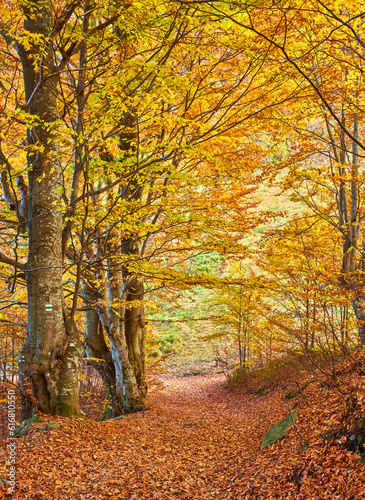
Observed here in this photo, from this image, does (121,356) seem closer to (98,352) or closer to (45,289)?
(98,352)

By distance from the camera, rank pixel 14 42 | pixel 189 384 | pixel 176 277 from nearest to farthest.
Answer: pixel 14 42, pixel 176 277, pixel 189 384

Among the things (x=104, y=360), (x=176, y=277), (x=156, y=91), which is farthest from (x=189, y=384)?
(x=156, y=91)

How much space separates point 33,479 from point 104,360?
15.8 feet

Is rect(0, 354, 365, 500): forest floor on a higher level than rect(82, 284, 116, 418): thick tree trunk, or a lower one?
lower

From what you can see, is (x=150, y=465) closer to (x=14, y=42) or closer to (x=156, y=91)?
(x=156, y=91)

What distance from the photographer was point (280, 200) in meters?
32.9

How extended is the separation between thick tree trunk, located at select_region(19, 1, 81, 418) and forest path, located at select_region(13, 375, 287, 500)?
0.60 meters

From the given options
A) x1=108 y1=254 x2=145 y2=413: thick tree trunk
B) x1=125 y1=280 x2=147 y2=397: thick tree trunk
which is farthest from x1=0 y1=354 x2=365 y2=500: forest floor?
x1=125 y1=280 x2=147 y2=397: thick tree trunk

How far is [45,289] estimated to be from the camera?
535 centimetres

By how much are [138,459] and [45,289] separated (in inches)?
111

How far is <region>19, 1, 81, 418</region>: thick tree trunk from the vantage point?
5184mm

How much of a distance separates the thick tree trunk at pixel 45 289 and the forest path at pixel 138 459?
23.5 inches

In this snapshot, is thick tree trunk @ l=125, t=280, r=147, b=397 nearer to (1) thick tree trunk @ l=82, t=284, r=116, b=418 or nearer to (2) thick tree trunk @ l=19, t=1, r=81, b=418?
(1) thick tree trunk @ l=82, t=284, r=116, b=418

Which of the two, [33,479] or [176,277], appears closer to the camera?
[33,479]
